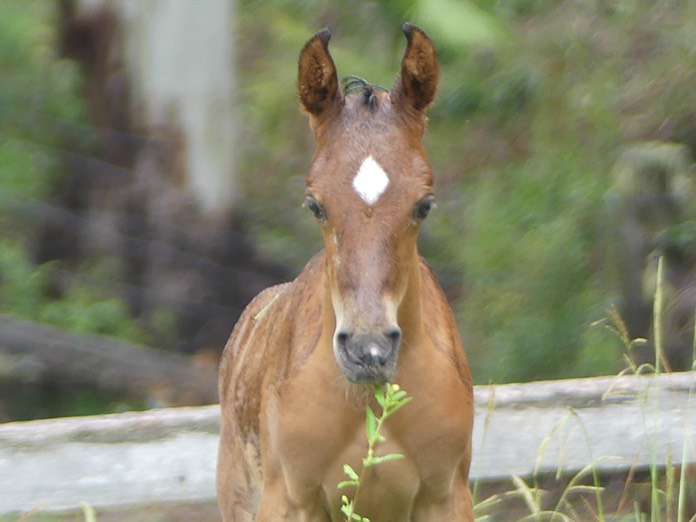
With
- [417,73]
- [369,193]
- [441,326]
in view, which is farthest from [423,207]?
[441,326]

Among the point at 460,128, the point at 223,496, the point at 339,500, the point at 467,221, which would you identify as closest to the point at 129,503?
the point at 223,496

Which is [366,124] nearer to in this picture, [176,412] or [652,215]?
[176,412]

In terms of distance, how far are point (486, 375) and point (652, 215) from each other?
142cm

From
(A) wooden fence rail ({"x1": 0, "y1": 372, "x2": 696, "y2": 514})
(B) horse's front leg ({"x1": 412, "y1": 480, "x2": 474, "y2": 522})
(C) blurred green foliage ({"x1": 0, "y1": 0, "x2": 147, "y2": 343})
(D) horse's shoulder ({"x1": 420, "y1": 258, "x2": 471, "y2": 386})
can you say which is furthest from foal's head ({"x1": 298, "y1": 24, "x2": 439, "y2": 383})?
(C) blurred green foliage ({"x1": 0, "y1": 0, "x2": 147, "y2": 343})

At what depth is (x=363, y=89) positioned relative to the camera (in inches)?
152

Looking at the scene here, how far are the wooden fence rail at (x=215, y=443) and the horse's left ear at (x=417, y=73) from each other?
1261 mm

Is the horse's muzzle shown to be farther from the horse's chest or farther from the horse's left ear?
the horse's left ear

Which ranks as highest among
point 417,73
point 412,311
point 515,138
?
point 515,138

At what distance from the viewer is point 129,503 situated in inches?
185

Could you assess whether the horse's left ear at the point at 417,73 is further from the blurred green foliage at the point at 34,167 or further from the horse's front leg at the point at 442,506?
the blurred green foliage at the point at 34,167

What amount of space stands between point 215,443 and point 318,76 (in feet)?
5.36

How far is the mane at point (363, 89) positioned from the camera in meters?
3.82

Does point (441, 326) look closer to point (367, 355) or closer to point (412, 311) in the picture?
point (412, 311)

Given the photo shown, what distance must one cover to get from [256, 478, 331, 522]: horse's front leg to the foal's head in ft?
1.88
